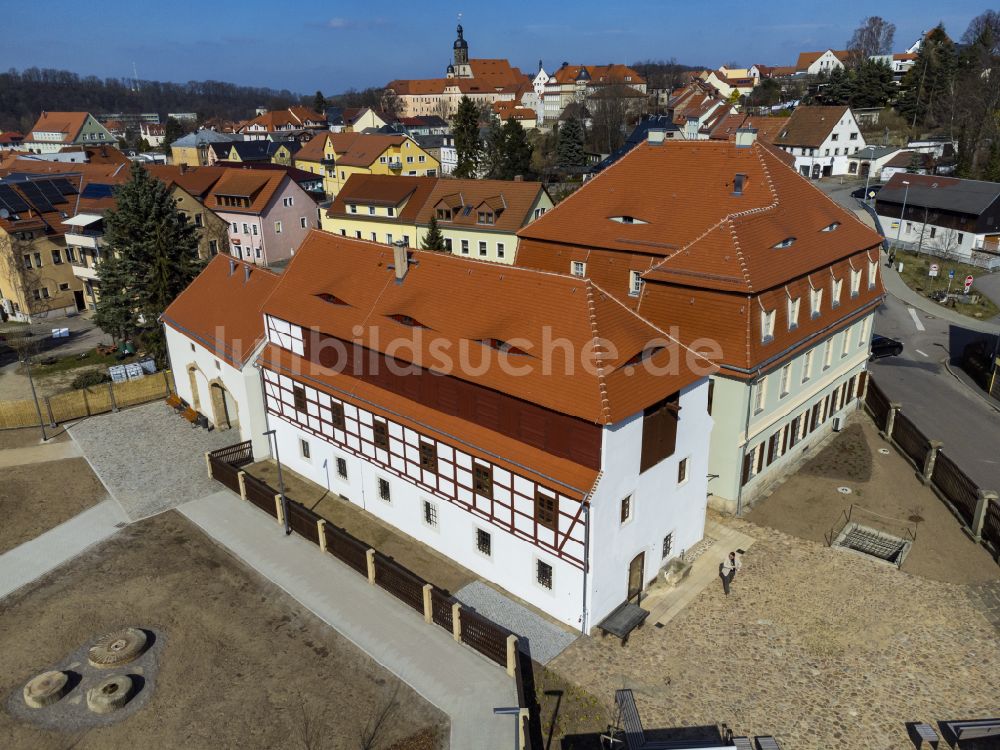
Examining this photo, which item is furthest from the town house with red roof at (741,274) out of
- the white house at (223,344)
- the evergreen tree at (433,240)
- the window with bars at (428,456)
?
the evergreen tree at (433,240)

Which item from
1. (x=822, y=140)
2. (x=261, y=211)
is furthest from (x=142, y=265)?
(x=822, y=140)

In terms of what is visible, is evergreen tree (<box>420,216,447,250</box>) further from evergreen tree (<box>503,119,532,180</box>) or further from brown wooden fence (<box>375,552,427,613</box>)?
brown wooden fence (<box>375,552,427,613</box>)

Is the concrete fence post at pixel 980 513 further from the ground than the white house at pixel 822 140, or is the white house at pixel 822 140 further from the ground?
the white house at pixel 822 140

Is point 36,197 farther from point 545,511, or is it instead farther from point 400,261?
point 545,511

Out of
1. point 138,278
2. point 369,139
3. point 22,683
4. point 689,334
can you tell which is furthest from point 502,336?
point 369,139

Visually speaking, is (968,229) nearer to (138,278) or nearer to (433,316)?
(433,316)

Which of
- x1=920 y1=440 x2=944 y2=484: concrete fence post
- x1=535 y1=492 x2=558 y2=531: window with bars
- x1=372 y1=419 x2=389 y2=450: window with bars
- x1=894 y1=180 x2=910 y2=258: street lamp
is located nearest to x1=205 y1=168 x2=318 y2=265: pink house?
x1=372 y1=419 x2=389 y2=450: window with bars

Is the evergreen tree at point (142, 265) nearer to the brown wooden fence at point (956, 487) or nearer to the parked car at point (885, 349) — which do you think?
the brown wooden fence at point (956, 487)
